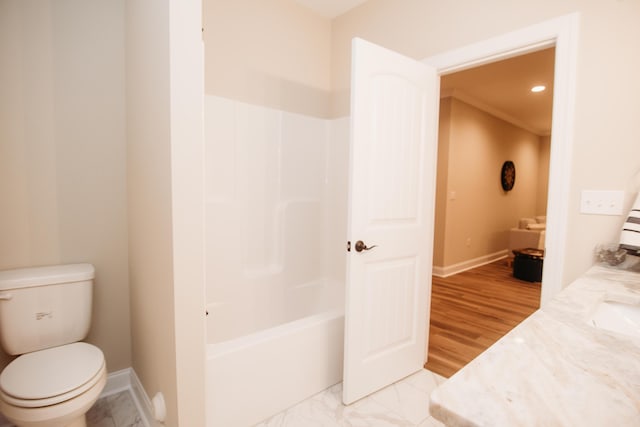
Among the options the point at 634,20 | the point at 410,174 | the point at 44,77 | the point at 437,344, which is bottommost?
the point at 437,344

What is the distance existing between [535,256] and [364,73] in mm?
4120

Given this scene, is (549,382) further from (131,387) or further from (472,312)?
(472,312)

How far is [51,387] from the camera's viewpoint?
4.05 ft

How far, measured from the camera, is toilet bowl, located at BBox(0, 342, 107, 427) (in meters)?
1.19

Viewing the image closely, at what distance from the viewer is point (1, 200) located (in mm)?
1559

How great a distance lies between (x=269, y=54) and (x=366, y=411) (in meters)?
2.45

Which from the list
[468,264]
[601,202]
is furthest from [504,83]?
[601,202]

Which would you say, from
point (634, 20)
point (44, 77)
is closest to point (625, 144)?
point (634, 20)

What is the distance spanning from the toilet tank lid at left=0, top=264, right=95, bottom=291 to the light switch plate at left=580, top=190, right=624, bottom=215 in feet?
8.24

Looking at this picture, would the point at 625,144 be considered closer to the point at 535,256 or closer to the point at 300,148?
the point at 300,148

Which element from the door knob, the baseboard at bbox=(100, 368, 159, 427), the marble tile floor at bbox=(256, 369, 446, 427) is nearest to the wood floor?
the marble tile floor at bbox=(256, 369, 446, 427)

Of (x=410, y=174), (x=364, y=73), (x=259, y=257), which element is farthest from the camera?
(x=259, y=257)

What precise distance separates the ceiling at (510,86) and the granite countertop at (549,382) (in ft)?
11.0

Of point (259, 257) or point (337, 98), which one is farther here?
point (337, 98)
